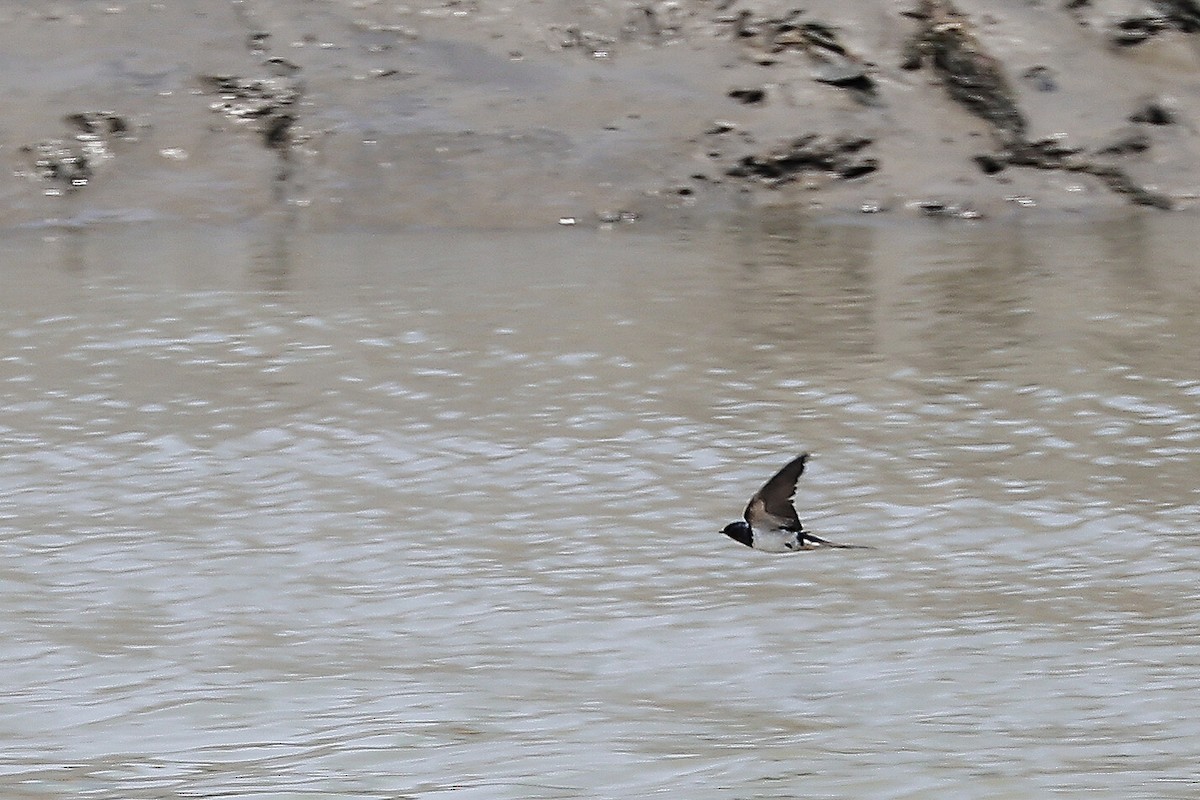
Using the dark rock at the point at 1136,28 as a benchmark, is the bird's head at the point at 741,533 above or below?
above

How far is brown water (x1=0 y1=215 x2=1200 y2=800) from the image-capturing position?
395cm

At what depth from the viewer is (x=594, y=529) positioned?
215 inches

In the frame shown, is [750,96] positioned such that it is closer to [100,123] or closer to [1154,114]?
[1154,114]

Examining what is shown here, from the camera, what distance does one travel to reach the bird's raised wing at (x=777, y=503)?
4.40 meters

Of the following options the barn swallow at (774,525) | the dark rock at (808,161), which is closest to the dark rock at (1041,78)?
the dark rock at (808,161)

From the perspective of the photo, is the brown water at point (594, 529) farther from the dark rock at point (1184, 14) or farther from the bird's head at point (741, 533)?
the dark rock at point (1184, 14)

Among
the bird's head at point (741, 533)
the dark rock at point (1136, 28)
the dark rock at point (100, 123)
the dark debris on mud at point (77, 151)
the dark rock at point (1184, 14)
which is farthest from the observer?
the dark rock at point (1184, 14)

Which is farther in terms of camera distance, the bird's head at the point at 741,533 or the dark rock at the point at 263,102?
the dark rock at the point at 263,102

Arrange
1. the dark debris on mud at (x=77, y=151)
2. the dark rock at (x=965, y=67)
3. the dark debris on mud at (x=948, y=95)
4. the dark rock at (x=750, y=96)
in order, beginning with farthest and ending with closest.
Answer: the dark rock at (x=750, y=96), the dark rock at (x=965, y=67), the dark debris on mud at (x=948, y=95), the dark debris on mud at (x=77, y=151)

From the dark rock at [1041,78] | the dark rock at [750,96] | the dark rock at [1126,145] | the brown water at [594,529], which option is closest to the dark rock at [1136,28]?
the dark rock at [1041,78]

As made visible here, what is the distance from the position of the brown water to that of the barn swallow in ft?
0.64

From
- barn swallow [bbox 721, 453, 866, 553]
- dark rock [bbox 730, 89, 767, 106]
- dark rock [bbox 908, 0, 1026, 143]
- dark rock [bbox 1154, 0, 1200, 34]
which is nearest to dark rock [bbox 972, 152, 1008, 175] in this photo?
dark rock [bbox 908, 0, 1026, 143]

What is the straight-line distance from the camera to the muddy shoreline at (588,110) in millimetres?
10812

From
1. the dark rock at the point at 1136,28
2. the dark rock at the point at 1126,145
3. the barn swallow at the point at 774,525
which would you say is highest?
the barn swallow at the point at 774,525
